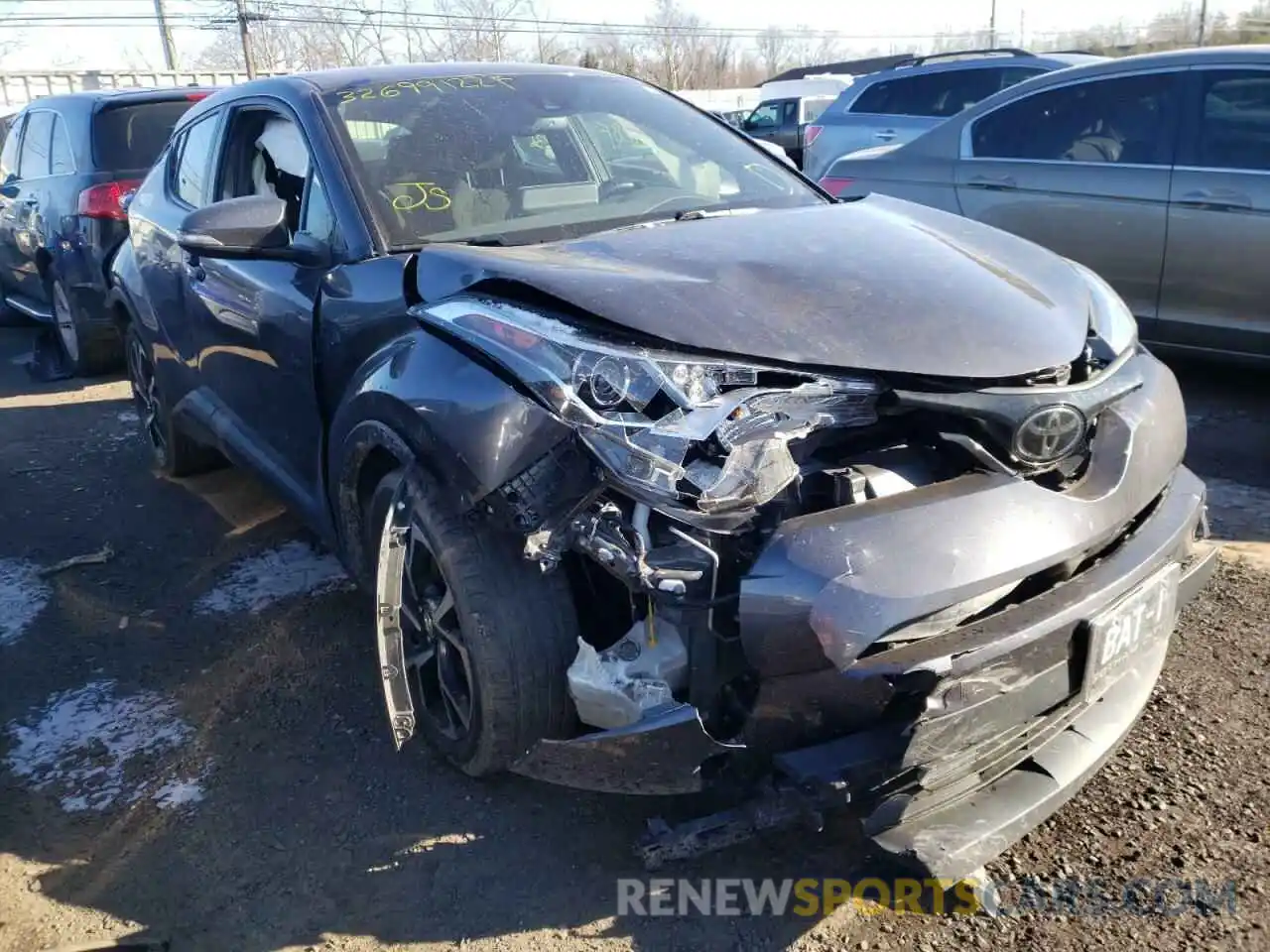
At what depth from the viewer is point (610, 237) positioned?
2814 mm

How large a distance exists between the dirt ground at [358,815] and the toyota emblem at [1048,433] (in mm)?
888

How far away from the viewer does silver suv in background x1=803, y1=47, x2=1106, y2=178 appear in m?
9.75

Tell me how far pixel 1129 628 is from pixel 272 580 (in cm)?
303

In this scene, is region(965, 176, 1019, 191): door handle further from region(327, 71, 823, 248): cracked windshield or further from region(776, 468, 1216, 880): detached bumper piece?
region(776, 468, 1216, 880): detached bumper piece

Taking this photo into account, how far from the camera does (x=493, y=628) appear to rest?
233 centimetres

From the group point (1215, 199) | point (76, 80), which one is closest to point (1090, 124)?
point (1215, 199)

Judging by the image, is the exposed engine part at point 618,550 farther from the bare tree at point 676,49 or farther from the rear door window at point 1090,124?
the bare tree at point 676,49

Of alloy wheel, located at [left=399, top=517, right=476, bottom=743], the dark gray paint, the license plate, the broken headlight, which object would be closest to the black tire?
→ alloy wheel, located at [left=399, top=517, right=476, bottom=743]

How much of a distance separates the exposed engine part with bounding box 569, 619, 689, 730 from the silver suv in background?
809 cm

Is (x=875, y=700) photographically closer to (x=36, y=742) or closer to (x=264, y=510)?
(x=36, y=742)

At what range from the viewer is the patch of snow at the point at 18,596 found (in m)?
3.89

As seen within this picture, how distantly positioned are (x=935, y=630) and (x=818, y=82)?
23.9m

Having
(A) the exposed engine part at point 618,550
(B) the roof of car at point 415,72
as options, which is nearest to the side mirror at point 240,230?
(B) the roof of car at point 415,72

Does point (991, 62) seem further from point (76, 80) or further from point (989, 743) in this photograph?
point (76, 80)
